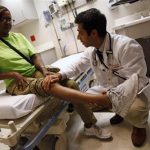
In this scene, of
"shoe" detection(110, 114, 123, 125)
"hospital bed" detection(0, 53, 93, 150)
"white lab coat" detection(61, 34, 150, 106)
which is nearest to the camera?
"hospital bed" detection(0, 53, 93, 150)

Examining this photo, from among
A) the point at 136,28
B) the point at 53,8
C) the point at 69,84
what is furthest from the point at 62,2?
the point at 69,84

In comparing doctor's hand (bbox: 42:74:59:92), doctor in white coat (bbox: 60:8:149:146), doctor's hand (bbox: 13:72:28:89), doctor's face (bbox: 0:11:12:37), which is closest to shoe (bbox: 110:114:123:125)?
doctor in white coat (bbox: 60:8:149:146)

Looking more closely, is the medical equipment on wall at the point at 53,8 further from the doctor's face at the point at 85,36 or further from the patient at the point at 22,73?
the doctor's face at the point at 85,36

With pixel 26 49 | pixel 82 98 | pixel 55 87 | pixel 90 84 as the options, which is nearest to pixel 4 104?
pixel 55 87

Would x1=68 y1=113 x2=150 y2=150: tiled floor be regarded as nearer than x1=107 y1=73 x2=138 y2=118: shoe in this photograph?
No

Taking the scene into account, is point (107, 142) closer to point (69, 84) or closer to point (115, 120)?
point (115, 120)

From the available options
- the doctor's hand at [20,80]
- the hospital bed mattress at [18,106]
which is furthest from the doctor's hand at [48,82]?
the doctor's hand at [20,80]

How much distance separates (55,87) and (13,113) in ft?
1.04

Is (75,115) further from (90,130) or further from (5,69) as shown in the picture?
(5,69)

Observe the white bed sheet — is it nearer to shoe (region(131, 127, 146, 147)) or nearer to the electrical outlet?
shoe (region(131, 127, 146, 147))

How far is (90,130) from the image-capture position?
5.34 ft

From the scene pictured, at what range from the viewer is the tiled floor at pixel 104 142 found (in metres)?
1.47

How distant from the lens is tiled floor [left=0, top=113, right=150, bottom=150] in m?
1.47

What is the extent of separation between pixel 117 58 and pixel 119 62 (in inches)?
1.4
